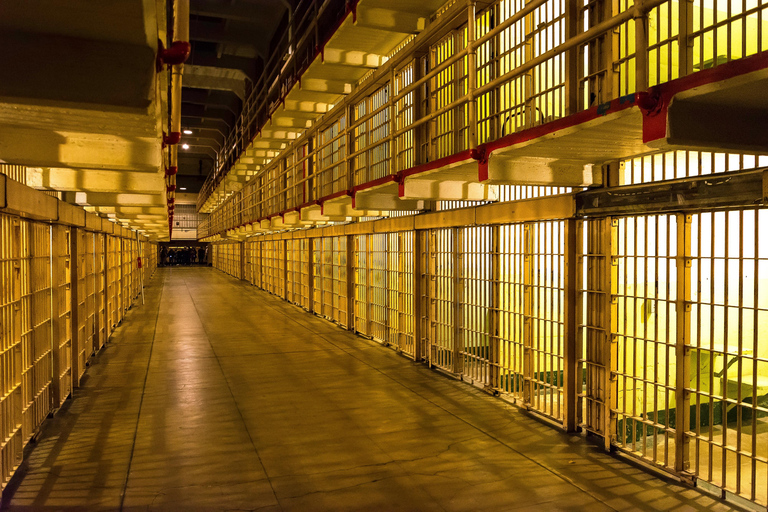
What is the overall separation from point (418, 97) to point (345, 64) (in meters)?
1.27

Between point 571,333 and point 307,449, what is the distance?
9.25 feet

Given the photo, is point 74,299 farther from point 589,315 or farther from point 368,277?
point 589,315

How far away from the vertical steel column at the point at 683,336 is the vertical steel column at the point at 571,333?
3.69ft

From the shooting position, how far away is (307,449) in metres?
5.12

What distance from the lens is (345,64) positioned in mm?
8203

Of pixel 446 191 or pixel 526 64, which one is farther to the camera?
pixel 446 191

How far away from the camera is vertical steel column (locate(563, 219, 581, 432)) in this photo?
17.5 feet

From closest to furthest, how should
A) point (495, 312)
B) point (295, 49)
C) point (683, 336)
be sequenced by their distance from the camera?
point (683, 336)
point (495, 312)
point (295, 49)

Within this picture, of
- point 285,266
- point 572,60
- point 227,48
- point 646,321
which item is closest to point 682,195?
point 646,321

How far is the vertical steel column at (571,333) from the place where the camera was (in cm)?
535

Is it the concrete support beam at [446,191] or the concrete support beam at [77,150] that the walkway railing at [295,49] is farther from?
the concrete support beam at [77,150]

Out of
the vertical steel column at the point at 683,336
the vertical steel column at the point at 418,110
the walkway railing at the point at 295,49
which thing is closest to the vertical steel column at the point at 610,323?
the vertical steel column at the point at 683,336

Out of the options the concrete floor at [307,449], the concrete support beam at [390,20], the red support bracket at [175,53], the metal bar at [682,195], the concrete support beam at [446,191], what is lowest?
the concrete floor at [307,449]

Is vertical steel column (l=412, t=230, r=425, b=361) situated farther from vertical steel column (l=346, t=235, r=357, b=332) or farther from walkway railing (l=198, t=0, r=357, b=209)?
vertical steel column (l=346, t=235, r=357, b=332)
